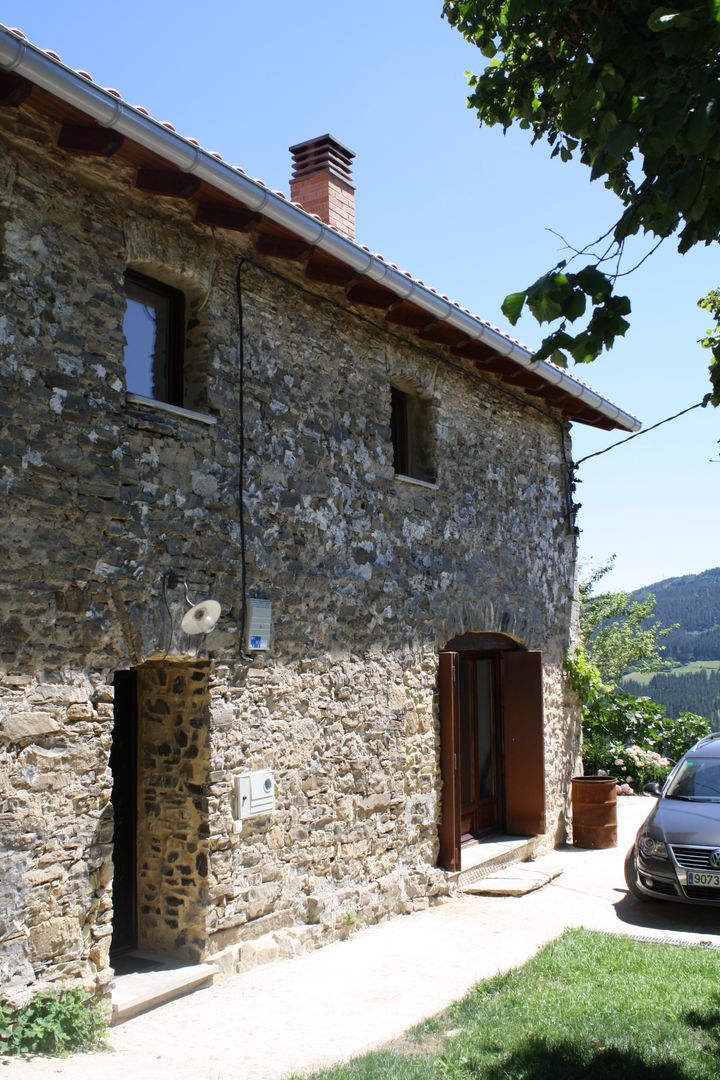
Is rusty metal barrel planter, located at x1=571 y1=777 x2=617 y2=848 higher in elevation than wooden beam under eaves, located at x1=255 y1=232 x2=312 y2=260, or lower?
lower

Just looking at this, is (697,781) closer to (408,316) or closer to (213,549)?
(408,316)

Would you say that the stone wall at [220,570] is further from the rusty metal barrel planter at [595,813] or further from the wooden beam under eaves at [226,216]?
the rusty metal barrel planter at [595,813]

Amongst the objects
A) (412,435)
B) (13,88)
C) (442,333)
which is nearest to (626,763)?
(412,435)

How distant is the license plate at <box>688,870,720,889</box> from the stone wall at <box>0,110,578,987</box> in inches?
82.2

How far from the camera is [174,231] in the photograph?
5.94m

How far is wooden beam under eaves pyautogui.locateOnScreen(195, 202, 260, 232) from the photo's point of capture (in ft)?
19.7

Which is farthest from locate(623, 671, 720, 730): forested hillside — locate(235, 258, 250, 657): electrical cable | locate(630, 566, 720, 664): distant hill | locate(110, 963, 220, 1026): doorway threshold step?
locate(110, 963, 220, 1026): doorway threshold step

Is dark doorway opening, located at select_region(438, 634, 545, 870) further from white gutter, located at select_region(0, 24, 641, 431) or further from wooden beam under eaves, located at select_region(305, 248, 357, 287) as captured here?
wooden beam under eaves, located at select_region(305, 248, 357, 287)

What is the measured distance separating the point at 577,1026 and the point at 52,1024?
2.71 meters

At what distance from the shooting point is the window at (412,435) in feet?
28.2

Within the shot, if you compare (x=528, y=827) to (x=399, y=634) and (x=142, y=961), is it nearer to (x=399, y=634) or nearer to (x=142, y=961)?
(x=399, y=634)

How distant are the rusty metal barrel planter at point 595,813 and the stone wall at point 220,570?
2421 millimetres

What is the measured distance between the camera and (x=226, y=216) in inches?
239

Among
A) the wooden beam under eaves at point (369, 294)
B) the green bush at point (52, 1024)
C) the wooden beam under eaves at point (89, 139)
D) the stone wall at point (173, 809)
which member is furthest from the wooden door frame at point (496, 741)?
the wooden beam under eaves at point (89, 139)
